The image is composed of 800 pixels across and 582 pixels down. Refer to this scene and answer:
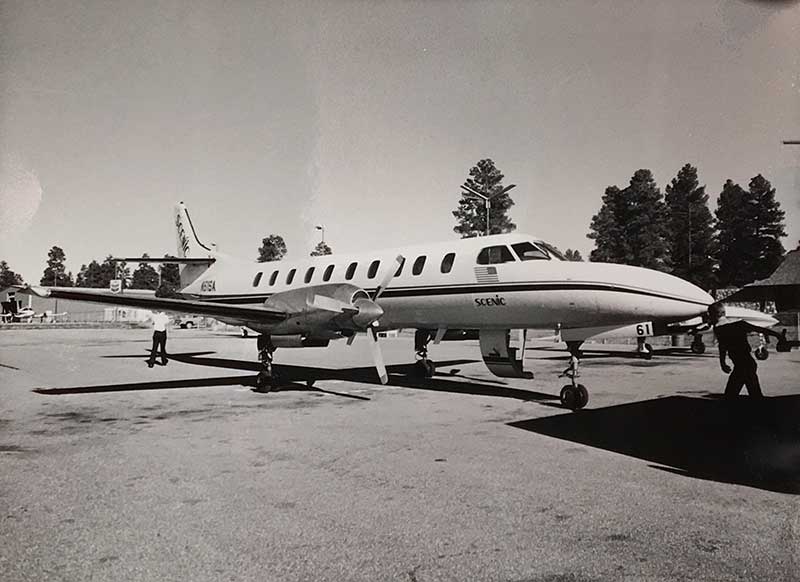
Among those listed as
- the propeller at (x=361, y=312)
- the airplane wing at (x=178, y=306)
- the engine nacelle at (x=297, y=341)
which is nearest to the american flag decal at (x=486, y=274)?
the propeller at (x=361, y=312)

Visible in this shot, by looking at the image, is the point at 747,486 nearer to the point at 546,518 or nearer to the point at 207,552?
the point at 546,518

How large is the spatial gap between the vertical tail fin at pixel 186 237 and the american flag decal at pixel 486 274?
14.4 m

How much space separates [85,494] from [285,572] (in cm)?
275

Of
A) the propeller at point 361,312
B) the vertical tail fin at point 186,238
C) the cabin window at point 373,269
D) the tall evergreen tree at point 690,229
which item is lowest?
the propeller at point 361,312

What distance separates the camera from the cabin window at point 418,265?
13148mm

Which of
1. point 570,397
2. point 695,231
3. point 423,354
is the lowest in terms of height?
point 570,397

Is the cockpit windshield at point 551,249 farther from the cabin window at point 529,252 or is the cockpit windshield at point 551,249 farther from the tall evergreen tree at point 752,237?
the tall evergreen tree at point 752,237

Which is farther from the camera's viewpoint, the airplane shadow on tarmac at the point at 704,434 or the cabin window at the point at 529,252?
the cabin window at the point at 529,252

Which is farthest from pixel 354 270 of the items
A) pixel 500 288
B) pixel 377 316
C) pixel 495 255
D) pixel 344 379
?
pixel 500 288

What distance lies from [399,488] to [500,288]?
659 cm

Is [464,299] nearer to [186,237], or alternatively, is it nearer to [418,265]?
[418,265]

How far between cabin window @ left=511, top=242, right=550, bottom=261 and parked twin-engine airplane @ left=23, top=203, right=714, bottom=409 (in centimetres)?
2

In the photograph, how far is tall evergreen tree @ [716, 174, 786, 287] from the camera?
2010 inches

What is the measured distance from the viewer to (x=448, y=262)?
12664mm
